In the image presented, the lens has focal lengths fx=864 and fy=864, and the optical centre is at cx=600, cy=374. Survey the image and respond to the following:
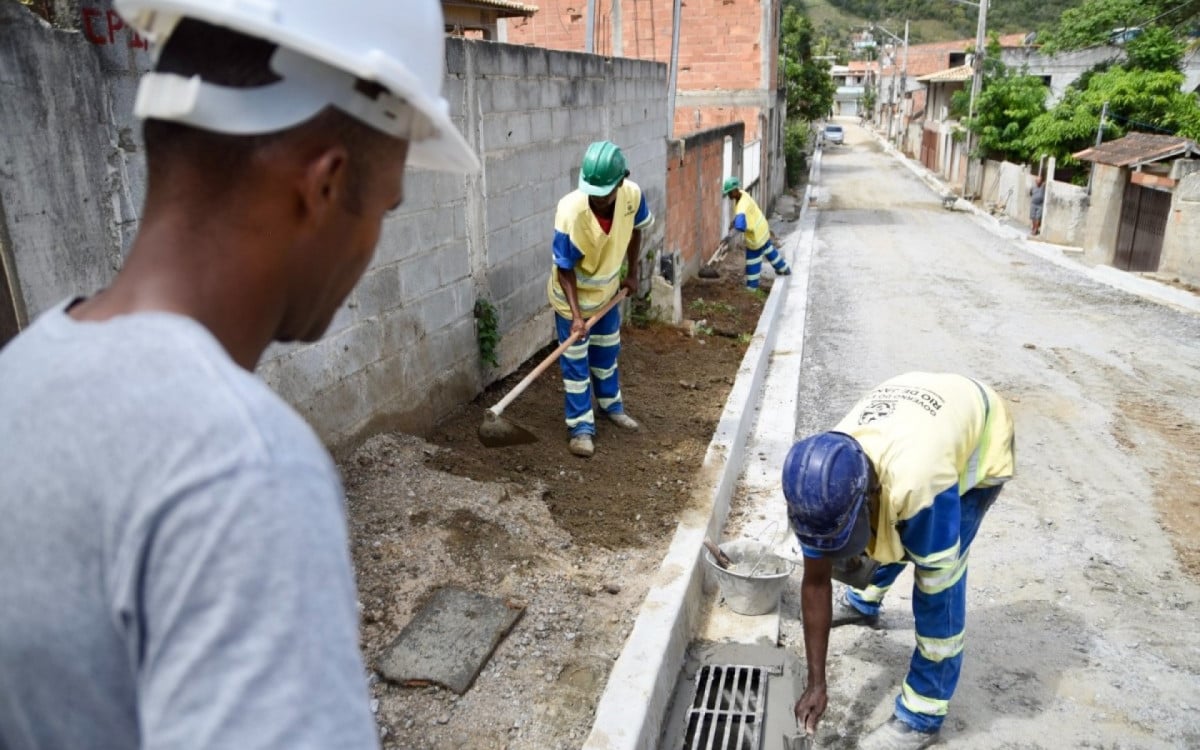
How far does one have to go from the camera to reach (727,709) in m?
3.38

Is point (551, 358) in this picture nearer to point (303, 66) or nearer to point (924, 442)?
point (924, 442)

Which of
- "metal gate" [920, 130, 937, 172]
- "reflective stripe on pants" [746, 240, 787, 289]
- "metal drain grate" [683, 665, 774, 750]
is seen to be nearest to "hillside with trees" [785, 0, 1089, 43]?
"metal gate" [920, 130, 937, 172]

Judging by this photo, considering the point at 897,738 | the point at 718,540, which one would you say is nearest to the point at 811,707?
the point at 897,738

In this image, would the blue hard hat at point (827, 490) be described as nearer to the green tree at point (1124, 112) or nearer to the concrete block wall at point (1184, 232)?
the concrete block wall at point (1184, 232)

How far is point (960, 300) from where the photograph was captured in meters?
11.0

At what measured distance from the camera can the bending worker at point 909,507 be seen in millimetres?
2689

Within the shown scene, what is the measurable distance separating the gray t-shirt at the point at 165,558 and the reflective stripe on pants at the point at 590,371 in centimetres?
457

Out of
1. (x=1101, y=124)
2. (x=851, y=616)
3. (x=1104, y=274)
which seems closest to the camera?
(x=851, y=616)

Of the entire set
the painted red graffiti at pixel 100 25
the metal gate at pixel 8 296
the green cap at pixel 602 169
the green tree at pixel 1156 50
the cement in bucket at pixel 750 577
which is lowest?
the cement in bucket at pixel 750 577

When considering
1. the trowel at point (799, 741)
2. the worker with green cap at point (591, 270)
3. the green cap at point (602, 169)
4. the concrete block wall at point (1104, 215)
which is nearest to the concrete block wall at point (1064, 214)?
the concrete block wall at point (1104, 215)

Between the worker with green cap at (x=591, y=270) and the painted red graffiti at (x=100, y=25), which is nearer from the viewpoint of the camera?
the painted red graffiti at (x=100, y=25)

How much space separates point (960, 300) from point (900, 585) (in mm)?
7617

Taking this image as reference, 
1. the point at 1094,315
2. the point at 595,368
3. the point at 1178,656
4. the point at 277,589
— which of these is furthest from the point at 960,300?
the point at 277,589

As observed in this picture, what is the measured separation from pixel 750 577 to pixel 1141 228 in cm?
1311
